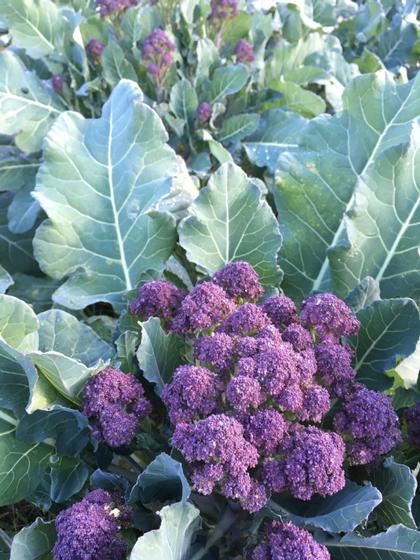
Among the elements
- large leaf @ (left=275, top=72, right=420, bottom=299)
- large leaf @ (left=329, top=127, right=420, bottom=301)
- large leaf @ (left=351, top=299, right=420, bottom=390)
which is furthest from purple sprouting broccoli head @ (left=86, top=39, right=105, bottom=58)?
large leaf @ (left=351, top=299, right=420, bottom=390)

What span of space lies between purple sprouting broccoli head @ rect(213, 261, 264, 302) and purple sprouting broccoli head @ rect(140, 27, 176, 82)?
4.64 feet

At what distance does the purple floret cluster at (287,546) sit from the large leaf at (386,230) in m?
0.70

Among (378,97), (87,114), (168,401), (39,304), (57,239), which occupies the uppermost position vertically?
(378,97)

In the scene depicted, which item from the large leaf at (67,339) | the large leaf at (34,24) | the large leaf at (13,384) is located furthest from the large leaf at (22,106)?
the large leaf at (13,384)

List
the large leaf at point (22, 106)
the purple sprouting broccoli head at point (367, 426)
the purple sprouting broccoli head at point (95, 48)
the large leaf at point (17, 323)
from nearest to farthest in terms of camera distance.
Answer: the purple sprouting broccoli head at point (367, 426), the large leaf at point (17, 323), the large leaf at point (22, 106), the purple sprouting broccoli head at point (95, 48)

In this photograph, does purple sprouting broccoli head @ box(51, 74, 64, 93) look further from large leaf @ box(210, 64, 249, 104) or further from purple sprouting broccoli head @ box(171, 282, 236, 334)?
purple sprouting broccoli head @ box(171, 282, 236, 334)

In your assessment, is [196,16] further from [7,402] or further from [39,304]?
[7,402]

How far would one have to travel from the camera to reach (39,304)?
90.0 inches

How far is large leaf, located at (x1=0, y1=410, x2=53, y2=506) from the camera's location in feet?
4.63

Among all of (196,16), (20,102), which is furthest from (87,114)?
(196,16)

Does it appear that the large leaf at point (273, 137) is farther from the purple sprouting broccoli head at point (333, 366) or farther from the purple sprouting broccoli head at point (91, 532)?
the purple sprouting broccoli head at point (91, 532)

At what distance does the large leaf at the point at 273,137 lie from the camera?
8.32 ft

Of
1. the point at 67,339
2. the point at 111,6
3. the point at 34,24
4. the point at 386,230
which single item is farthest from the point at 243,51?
the point at 67,339

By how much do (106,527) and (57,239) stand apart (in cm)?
91
